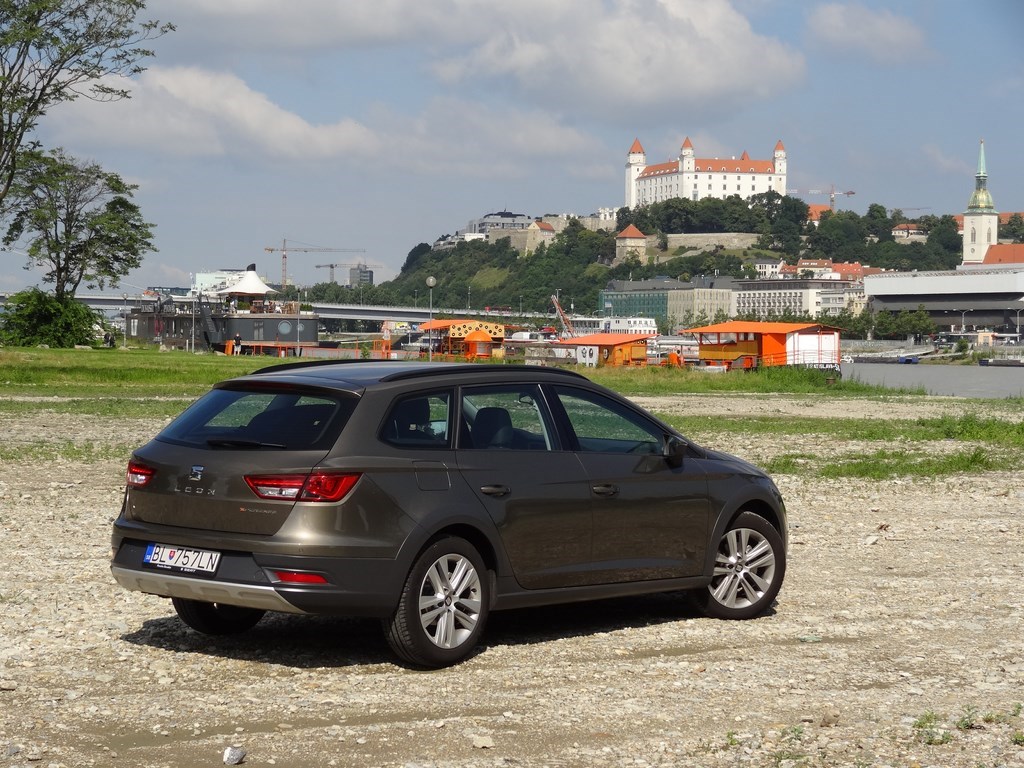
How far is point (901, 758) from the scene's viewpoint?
623 centimetres

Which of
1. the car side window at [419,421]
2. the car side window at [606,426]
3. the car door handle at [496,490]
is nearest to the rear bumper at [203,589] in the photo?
the car side window at [419,421]

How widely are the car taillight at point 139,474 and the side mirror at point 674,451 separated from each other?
3.20m

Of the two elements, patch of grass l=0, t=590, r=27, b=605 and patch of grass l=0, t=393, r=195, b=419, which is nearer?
patch of grass l=0, t=590, r=27, b=605

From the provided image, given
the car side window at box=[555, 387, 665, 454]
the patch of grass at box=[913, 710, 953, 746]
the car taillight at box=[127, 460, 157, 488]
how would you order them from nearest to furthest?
1. the patch of grass at box=[913, 710, 953, 746]
2. the car taillight at box=[127, 460, 157, 488]
3. the car side window at box=[555, 387, 665, 454]

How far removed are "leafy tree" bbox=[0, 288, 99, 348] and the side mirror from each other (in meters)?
68.2

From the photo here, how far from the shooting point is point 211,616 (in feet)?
28.5

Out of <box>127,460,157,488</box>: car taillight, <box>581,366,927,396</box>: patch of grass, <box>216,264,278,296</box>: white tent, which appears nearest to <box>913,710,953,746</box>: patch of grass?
<box>127,460,157,488</box>: car taillight

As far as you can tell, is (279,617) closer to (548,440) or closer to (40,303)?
(548,440)

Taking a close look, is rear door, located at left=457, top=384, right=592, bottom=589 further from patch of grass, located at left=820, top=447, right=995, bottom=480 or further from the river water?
the river water

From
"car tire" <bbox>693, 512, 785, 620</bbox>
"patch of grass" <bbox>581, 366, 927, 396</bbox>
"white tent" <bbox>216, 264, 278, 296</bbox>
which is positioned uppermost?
"white tent" <bbox>216, 264, 278, 296</bbox>

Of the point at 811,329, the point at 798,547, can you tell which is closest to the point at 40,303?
the point at 811,329

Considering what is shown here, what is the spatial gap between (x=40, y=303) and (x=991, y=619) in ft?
232

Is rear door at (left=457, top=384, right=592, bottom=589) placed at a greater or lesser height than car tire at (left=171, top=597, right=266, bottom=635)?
greater

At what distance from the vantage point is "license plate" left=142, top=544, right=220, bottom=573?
7699mm
